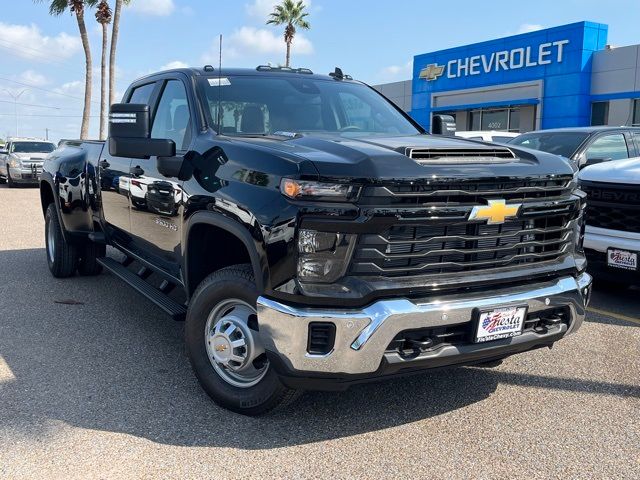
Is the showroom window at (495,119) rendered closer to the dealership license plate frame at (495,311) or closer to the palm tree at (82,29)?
the palm tree at (82,29)

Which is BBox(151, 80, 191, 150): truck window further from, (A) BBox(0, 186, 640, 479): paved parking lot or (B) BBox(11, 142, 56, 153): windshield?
(B) BBox(11, 142, 56, 153): windshield

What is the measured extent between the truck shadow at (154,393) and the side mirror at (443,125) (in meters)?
1.97

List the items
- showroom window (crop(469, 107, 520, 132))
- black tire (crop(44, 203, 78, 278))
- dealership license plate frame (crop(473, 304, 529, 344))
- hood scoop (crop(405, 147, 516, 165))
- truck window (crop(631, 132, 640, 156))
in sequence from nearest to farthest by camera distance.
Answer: dealership license plate frame (crop(473, 304, 529, 344)) < hood scoop (crop(405, 147, 516, 165)) < black tire (crop(44, 203, 78, 278)) < truck window (crop(631, 132, 640, 156)) < showroom window (crop(469, 107, 520, 132))

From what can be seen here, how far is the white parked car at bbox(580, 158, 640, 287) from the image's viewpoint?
5.59 meters

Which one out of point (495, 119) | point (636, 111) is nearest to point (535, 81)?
point (495, 119)

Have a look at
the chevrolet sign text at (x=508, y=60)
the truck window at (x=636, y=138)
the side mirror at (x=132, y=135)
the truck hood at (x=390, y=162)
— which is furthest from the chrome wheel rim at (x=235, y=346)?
the chevrolet sign text at (x=508, y=60)

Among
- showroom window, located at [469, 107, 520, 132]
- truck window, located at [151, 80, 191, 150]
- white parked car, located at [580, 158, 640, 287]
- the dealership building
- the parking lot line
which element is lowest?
the parking lot line

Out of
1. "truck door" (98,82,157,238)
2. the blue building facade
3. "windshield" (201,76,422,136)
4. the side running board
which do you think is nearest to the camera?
the side running board

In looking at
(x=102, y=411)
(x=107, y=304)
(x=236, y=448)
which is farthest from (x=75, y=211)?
(x=236, y=448)

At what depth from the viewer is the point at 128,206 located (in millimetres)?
4930

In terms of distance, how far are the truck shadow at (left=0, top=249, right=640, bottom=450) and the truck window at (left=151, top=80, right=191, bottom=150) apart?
1.54 meters

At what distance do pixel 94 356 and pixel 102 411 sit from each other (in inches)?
39.9

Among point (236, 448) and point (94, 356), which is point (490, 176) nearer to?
point (236, 448)

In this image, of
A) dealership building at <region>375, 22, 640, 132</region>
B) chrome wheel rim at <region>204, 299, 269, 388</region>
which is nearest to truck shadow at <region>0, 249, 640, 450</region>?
chrome wheel rim at <region>204, 299, 269, 388</region>
